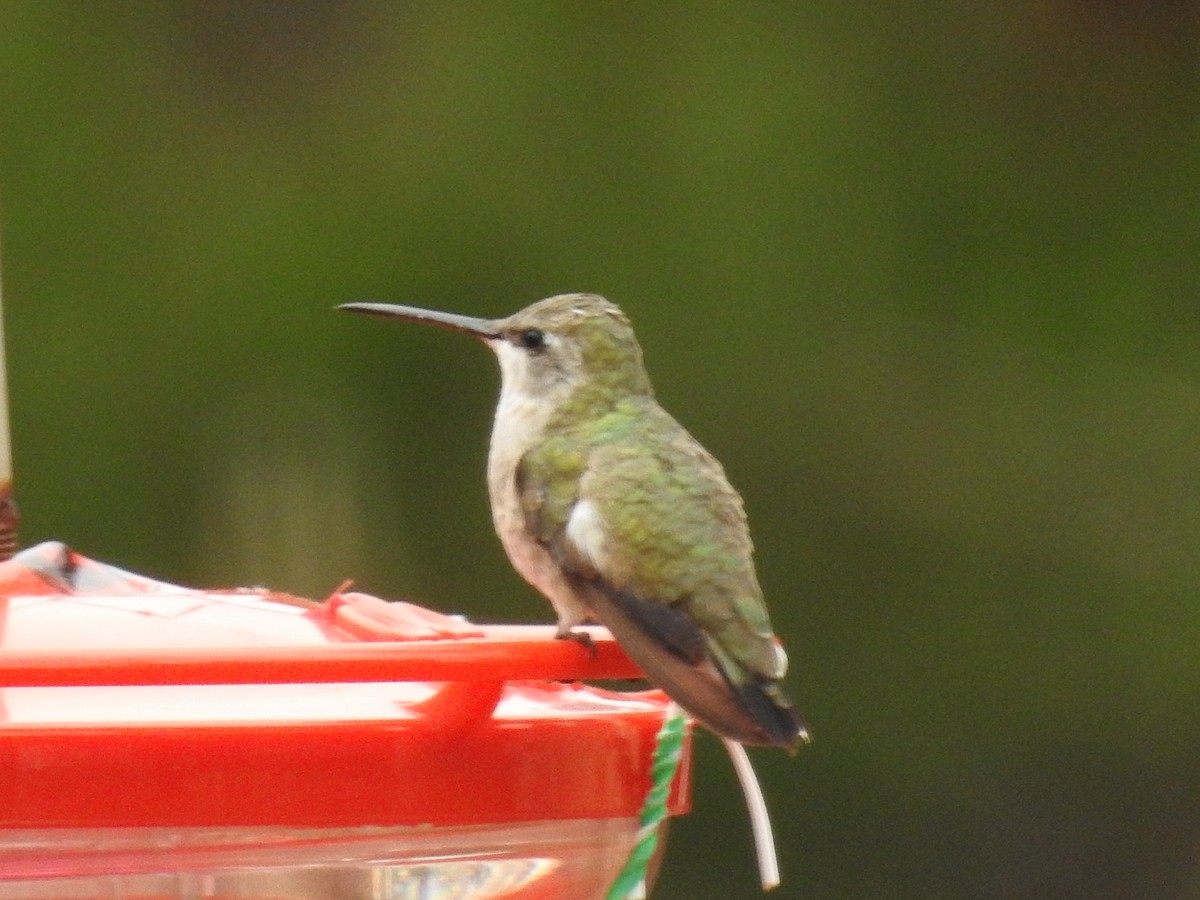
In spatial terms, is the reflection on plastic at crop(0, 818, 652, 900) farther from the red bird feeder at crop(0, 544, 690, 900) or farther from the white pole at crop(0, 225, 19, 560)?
the white pole at crop(0, 225, 19, 560)

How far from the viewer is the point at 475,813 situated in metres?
1.63

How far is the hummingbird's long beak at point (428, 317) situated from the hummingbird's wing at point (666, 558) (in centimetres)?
23

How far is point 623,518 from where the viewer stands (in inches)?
101

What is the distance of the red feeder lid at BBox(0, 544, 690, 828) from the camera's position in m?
1.43

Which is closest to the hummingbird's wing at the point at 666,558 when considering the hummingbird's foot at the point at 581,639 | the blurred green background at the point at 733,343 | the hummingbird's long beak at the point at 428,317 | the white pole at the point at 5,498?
the hummingbird's foot at the point at 581,639

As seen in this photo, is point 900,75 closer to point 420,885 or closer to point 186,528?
point 186,528

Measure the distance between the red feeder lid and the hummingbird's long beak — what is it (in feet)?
2.55

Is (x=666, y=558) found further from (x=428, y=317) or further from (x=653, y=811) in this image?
(x=653, y=811)

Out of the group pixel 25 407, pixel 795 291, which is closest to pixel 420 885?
pixel 25 407

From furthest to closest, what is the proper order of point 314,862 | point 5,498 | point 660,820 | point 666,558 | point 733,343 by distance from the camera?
point 733,343 → point 666,558 → point 5,498 → point 660,820 → point 314,862

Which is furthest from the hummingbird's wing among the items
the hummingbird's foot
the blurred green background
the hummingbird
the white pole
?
the blurred green background

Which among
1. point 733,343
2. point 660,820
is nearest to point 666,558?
point 660,820

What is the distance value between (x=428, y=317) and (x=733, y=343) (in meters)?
2.00

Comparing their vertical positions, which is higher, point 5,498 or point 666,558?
point 5,498
